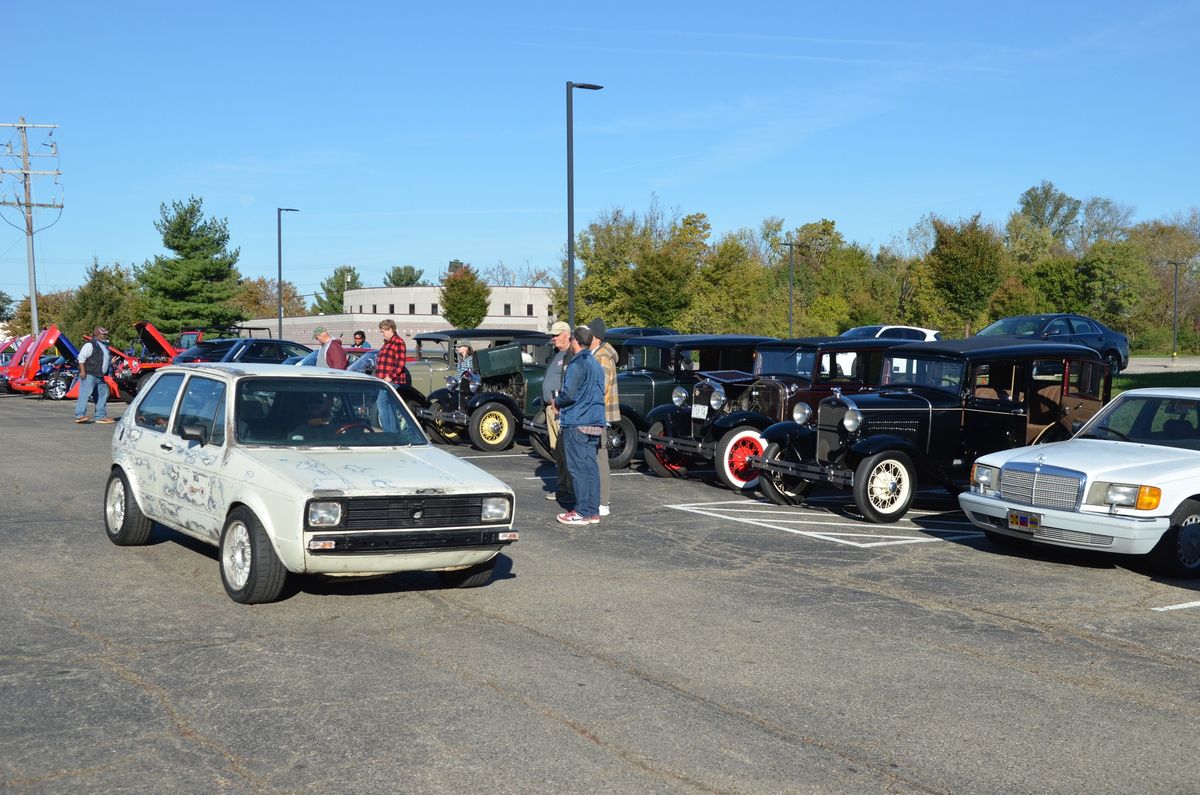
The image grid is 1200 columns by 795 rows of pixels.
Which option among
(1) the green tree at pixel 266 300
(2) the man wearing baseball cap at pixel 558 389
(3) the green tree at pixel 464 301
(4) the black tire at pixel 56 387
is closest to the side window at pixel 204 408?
(2) the man wearing baseball cap at pixel 558 389

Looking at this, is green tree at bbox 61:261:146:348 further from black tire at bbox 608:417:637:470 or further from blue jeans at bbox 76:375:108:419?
black tire at bbox 608:417:637:470

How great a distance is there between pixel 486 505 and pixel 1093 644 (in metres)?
3.90

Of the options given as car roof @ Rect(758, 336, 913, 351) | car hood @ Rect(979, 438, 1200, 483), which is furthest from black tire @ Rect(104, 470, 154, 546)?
car roof @ Rect(758, 336, 913, 351)

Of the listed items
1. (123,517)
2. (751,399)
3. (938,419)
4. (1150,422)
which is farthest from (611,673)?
(751,399)

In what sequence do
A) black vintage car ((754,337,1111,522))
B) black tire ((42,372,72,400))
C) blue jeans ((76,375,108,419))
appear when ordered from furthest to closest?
black tire ((42,372,72,400)) < blue jeans ((76,375,108,419)) < black vintage car ((754,337,1111,522))

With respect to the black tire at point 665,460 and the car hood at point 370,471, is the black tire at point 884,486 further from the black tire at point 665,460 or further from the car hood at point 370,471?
the car hood at point 370,471

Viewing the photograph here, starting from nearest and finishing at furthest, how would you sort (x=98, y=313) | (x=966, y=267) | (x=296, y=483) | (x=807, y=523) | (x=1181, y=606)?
1. (x=296, y=483)
2. (x=1181, y=606)
3. (x=807, y=523)
4. (x=966, y=267)
5. (x=98, y=313)

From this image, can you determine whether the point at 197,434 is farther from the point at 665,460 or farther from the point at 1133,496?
the point at 665,460

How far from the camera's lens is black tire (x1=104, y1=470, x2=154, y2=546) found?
895cm

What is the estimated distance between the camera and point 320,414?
8.19 meters

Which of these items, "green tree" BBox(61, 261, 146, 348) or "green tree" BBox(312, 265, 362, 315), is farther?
"green tree" BBox(312, 265, 362, 315)

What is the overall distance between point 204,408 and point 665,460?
784cm

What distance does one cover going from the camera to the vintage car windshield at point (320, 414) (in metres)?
7.95

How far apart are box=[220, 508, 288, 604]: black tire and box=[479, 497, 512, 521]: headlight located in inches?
51.7
